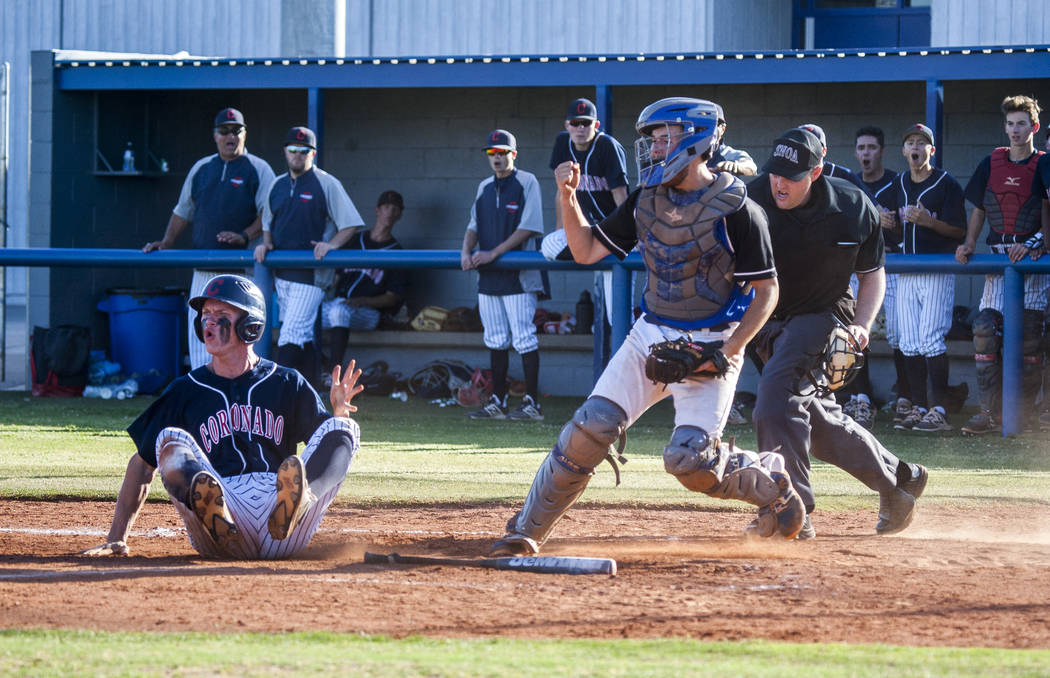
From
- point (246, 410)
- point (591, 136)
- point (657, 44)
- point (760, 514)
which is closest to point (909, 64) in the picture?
point (591, 136)

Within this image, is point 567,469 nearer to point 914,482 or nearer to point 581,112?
point 914,482

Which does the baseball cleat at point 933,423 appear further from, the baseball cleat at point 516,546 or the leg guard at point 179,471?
the leg guard at point 179,471

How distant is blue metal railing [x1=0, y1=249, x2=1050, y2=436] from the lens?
9664 mm

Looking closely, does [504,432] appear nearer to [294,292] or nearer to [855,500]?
[294,292]

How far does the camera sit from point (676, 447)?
5.10 meters

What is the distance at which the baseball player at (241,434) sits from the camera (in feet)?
16.8

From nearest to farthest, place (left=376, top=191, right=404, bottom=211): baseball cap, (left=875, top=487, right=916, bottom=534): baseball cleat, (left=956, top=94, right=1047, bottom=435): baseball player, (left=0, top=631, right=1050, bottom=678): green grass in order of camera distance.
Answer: (left=0, top=631, right=1050, bottom=678): green grass < (left=875, top=487, right=916, bottom=534): baseball cleat < (left=956, top=94, right=1047, bottom=435): baseball player < (left=376, top=191, right=404, bottom=211): baseball cap

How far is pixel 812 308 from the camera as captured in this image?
6047 millimetres

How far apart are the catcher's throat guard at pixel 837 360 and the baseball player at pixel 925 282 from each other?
176 inches

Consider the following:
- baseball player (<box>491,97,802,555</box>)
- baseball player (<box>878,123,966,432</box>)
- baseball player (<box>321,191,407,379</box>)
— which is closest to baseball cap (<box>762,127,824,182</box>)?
baseball player (<box>491,97,802,555</box>)

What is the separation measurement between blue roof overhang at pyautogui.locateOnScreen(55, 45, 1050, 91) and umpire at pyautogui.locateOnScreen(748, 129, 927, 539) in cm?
610

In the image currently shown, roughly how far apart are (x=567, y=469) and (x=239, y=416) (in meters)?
1.29

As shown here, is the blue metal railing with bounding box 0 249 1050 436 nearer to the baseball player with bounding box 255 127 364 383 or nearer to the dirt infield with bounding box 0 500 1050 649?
the baseball player with bounding box 255 127 364 383

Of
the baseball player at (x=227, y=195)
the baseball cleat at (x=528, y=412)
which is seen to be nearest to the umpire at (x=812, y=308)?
the baseball cleat at (x=528, y=412)
